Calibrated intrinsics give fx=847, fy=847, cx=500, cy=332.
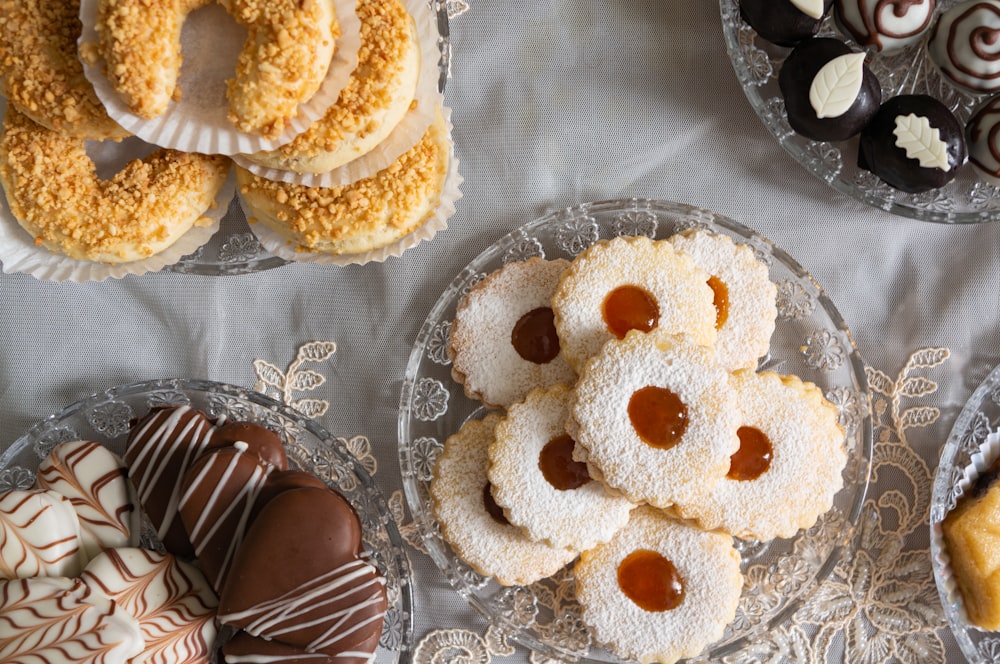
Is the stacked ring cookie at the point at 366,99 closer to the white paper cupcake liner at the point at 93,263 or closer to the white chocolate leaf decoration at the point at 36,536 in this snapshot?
the white paper cupcake liner at the point at 93,263

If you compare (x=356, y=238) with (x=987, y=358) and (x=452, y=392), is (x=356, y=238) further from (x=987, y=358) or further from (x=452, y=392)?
(x=987, y=358)

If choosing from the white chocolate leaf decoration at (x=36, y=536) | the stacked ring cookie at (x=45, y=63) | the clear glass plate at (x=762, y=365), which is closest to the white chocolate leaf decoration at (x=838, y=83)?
the clear glass plate at (x=762, y=365)

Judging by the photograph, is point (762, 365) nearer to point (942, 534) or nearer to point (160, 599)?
point (942, 534)

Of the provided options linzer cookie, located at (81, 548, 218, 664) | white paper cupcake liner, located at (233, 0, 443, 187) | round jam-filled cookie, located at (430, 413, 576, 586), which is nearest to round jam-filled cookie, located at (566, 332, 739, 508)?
round jam-filled cookie, located at (430, 413, 576, 586)

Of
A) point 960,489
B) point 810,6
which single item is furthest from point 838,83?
point 960,489

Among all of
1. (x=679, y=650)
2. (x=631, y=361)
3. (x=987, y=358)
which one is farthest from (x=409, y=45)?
(x=987, y=358)

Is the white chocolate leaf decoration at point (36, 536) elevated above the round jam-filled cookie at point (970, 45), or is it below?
below
